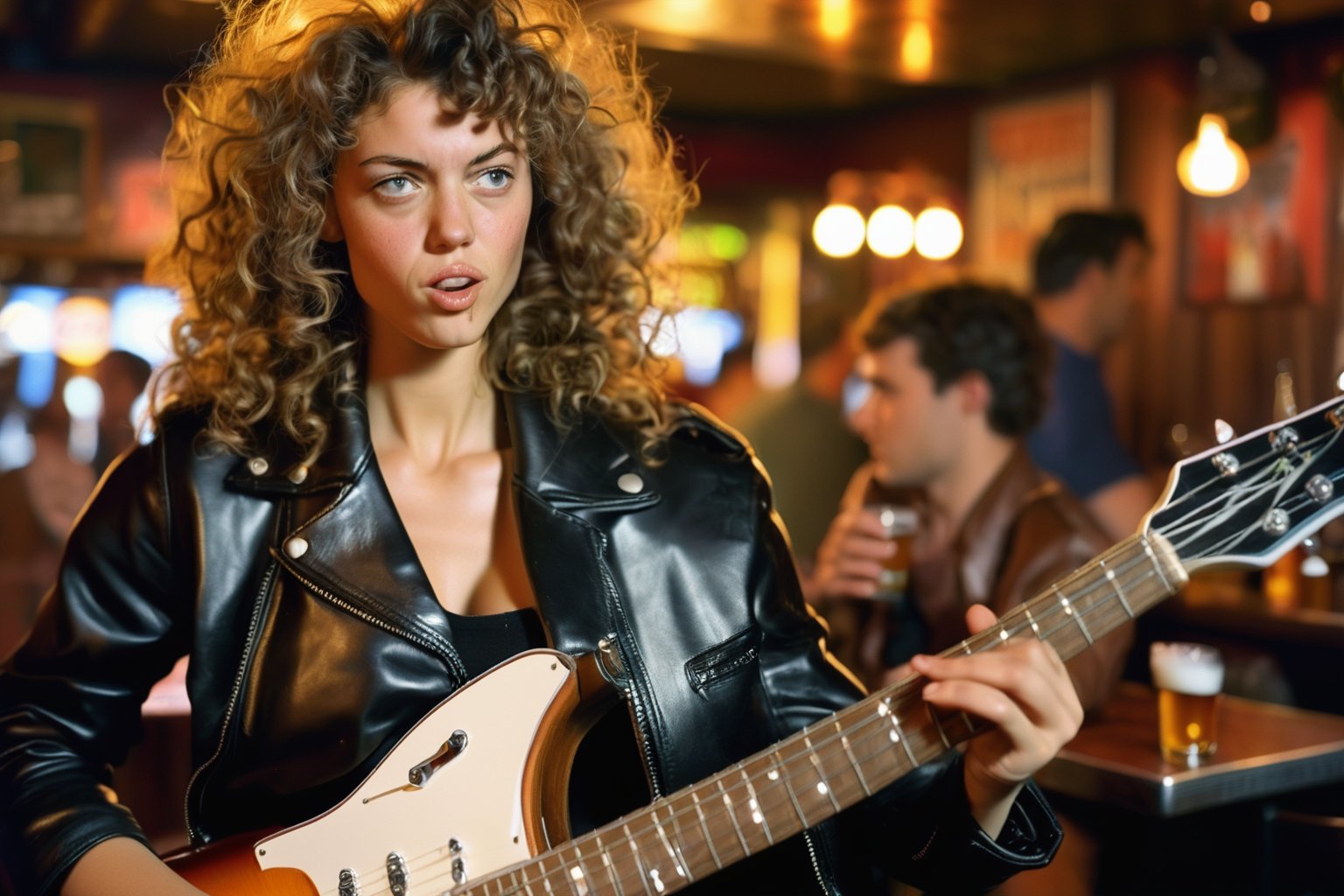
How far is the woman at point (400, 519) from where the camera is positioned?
1.50m

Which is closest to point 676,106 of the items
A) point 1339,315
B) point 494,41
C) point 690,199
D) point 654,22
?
point 654,22

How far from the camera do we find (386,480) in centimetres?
170

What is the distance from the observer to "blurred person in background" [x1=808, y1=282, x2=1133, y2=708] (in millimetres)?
2732

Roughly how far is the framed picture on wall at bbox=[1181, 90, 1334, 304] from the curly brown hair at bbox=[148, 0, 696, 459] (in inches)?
171

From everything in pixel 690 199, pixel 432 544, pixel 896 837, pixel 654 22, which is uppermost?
pixel 654 22

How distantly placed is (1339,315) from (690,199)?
429 cm

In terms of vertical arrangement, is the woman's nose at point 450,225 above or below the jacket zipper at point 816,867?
above

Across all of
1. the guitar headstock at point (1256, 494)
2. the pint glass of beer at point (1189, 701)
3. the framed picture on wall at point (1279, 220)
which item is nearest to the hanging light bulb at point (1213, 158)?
the framed picture on wall at point (1279, 220)

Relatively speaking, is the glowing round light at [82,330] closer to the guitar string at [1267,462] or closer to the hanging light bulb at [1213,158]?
the hanging light bulb at [1213,158]

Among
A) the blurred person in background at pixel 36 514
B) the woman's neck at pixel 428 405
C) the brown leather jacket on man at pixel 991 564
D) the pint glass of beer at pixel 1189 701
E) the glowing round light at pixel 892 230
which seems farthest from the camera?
the glowing round light at pixel 892 230

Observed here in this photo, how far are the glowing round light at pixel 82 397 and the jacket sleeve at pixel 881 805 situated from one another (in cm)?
551

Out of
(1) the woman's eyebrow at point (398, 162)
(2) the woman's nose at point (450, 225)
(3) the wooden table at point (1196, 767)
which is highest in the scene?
(1) the woman's eyebrow at point (398, 162)

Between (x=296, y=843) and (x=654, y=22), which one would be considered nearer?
(x=296, y=843)

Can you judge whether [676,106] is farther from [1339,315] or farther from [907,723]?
[907,723]
